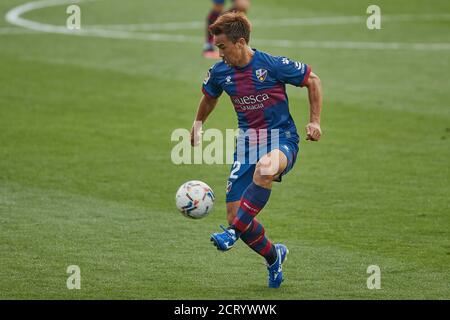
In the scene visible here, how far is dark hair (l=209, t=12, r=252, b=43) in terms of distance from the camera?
935 cm

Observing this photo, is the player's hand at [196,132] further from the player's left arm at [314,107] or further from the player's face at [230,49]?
the player's left arm at [314,107]

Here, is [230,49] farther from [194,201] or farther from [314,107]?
[194,201]

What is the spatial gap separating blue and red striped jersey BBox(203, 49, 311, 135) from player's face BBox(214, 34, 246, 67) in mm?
131

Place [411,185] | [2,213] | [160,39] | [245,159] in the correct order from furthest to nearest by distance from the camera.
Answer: [160,39], [411,185], [2,213], [245,159]

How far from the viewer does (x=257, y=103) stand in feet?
31.6

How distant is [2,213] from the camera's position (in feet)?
39.5

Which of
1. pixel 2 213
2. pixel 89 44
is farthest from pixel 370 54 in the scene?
pixel 2 213

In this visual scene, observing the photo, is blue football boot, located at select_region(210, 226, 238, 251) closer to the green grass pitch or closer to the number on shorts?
the green grass pitch

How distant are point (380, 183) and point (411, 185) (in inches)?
16.2

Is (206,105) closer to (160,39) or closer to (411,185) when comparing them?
(411,185)

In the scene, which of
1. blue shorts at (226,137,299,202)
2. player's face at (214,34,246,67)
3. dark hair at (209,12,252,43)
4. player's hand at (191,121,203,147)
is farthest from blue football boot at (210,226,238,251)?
dark hair at (209,12,252,43)

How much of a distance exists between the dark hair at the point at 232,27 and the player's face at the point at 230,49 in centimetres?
4

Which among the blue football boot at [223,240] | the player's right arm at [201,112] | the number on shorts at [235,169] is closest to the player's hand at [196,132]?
the player's right arm at [201,112]

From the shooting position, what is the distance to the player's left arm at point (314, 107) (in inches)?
364
